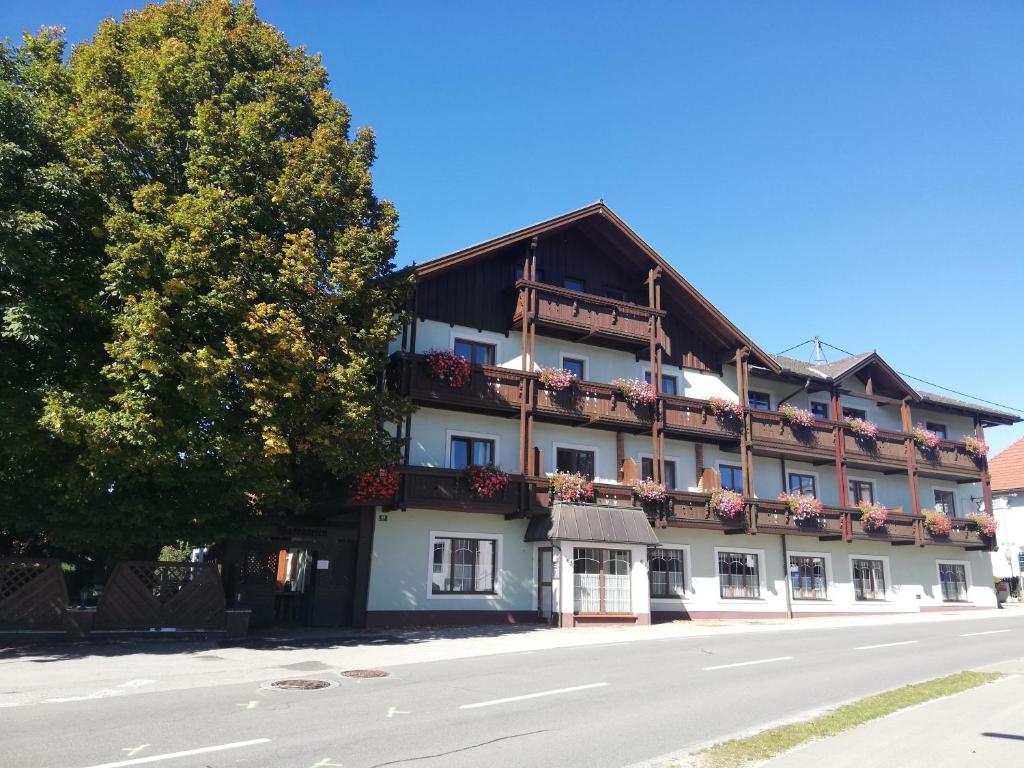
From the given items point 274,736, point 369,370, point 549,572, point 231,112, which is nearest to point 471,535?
point 549,572

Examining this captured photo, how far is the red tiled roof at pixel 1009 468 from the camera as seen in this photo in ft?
143

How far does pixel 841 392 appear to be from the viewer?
32.2 metres

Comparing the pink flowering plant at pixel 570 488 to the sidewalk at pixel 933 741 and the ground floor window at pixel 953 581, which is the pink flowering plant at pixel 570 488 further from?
the ground floor window at pixel 953 581

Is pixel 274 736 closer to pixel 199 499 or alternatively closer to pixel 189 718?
pixel 189 718

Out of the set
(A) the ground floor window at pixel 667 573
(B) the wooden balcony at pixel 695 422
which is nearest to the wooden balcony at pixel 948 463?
(B) the wooden balcony at pixel 695 422

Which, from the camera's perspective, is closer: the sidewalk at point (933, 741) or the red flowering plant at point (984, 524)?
the sidewalk at point (933, 741)

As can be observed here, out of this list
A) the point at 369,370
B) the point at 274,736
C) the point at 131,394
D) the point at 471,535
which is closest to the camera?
the point at 274,736

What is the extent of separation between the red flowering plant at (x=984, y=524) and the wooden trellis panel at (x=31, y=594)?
3434 cm

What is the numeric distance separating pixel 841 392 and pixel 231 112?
85.2ft

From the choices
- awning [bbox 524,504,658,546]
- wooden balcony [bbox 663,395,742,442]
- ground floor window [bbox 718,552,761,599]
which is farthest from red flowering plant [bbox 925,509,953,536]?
awning [bbox 524,504,658,546]

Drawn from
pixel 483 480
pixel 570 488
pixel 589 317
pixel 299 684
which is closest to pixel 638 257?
pixel 589 317

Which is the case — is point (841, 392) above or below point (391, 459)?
above

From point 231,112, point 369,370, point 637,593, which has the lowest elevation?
point 637,593

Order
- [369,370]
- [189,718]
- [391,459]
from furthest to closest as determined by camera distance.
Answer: [391,459]
[369,370]
[189,718]
